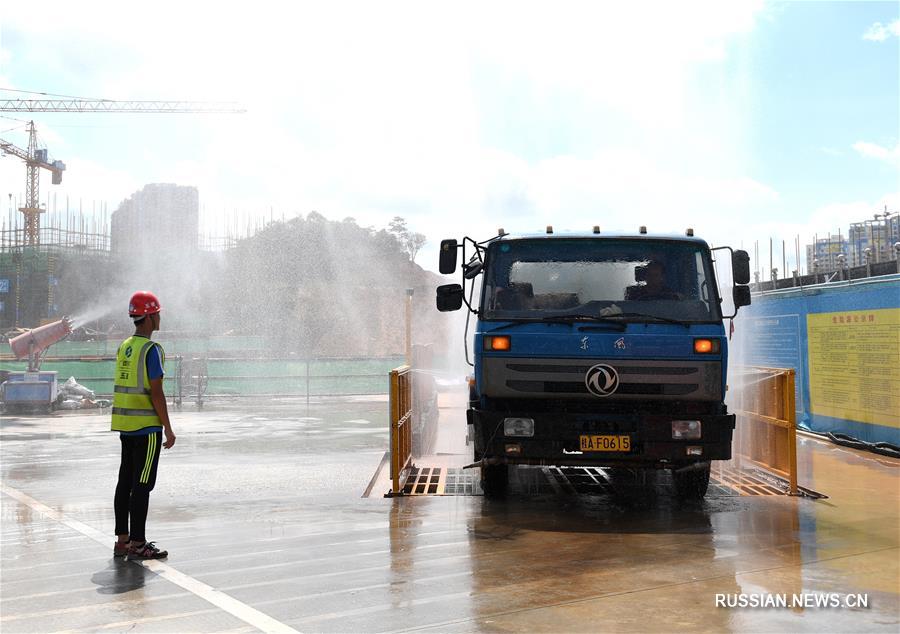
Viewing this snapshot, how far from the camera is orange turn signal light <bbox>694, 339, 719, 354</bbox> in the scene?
7.61 m

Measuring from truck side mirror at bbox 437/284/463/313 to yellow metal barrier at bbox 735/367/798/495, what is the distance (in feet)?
11.9

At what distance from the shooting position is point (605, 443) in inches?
301

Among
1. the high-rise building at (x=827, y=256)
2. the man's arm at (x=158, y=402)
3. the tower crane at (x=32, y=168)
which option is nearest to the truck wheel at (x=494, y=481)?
the man's arm at (x=158, y=402)

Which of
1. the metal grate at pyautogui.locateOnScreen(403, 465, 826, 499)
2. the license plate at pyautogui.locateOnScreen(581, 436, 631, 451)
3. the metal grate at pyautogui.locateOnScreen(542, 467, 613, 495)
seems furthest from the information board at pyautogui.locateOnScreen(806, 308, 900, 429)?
the license plate at pyautogui.locateOnScreen(581, 436, 631, 451)

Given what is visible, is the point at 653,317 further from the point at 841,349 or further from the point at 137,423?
the point at 841,349

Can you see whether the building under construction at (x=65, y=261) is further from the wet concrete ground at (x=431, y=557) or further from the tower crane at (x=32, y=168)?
the wet concrete ground at (x=431, y=557)

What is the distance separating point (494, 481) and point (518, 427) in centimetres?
119

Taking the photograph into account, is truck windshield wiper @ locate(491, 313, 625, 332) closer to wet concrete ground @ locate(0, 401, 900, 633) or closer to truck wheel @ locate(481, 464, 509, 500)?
truck wheel @ locate(481, 464, 509, 500)

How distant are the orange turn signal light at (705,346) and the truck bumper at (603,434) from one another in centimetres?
59

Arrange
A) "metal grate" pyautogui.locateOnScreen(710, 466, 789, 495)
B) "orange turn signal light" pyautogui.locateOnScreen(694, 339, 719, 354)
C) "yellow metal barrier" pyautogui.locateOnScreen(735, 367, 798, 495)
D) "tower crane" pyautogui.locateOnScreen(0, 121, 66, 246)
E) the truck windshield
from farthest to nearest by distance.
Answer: "tower crane" pyautogui.locateOnScreen(0, 121, 66, 246) → "metal grate" pyautogui.locateOnScreen(710, 466, 789, 495) → "yellow metal barrier" pyautogui.locateOnScreen(735, 367, 798, 495) → the truck windshield → "orange turn signal light" pyautogui.locateOnScreen(694, 339, 719, 354)

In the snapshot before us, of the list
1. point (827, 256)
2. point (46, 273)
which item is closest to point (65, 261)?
point (46, 273)

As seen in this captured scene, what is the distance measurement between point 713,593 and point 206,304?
8293cm

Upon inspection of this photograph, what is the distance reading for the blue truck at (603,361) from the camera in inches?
300

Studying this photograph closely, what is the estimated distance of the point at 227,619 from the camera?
4871 mm
